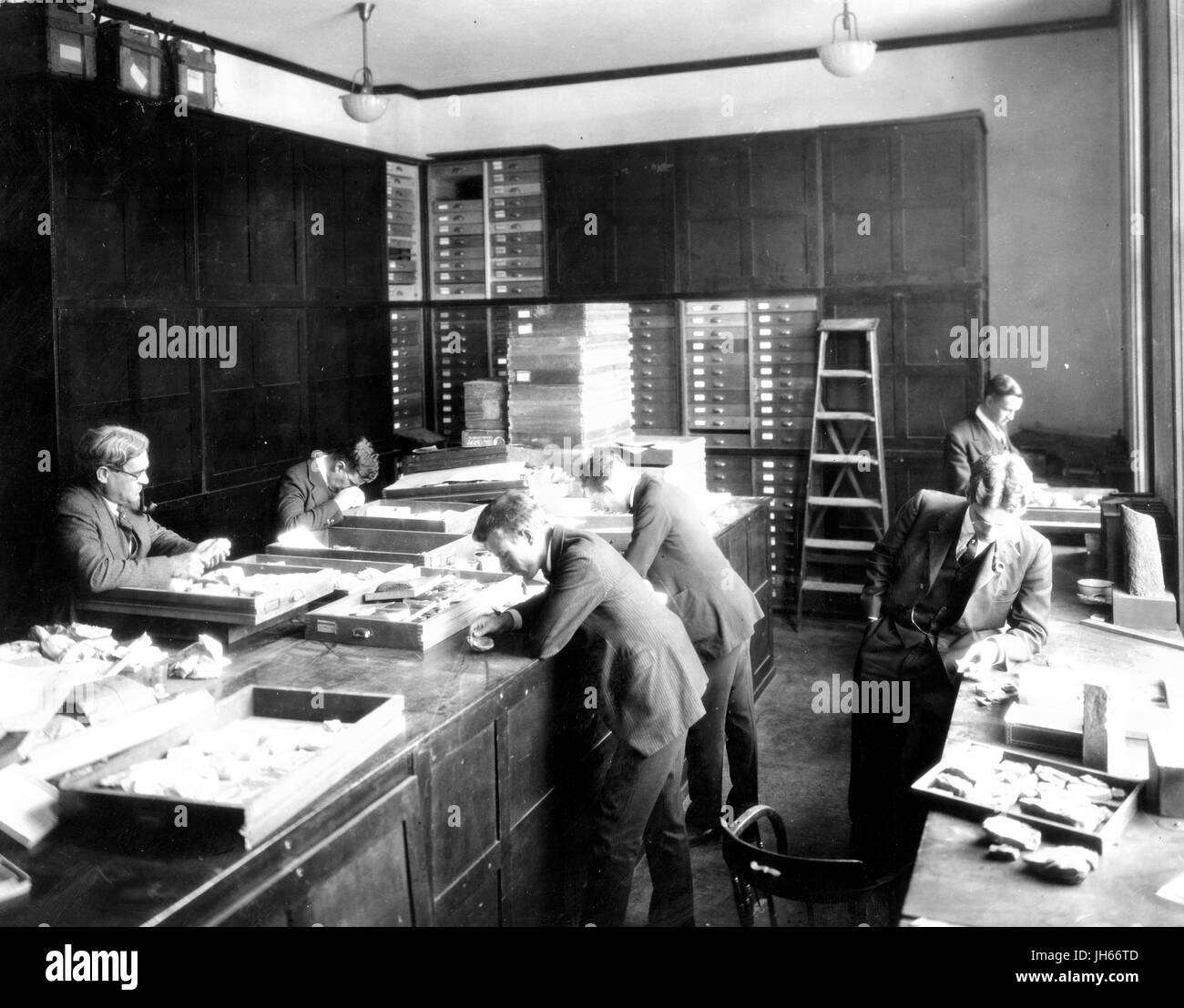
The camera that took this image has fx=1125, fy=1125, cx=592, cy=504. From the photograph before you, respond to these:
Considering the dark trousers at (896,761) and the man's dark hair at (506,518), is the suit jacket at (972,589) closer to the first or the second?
the dark trousers at (896,761)

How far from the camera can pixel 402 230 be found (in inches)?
Result: 326

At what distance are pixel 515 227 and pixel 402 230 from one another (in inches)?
34.7

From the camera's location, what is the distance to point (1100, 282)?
7152 mm

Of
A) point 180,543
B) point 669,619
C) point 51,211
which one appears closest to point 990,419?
point 669,619

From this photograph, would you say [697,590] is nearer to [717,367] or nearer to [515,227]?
[717,367]

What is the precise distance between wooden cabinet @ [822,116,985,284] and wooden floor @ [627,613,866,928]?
2.32 m

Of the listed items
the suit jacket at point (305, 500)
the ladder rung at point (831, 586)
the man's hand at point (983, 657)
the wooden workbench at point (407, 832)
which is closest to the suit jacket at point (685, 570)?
the wooden workbench at point (407, 832)

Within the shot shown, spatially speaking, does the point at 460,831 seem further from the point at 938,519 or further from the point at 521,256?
the point at 521,256

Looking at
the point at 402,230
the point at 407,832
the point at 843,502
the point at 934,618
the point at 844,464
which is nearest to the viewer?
the point at 407,832

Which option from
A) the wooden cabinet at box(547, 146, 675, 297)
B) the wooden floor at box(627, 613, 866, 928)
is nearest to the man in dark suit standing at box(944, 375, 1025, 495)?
the wooden floor at box(627, 613, 866, 928)

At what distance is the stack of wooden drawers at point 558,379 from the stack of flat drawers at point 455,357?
1.45 meters

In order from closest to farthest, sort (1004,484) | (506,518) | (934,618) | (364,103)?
1. (506,518)
2. (1004,484)
3. (934,618)
4. (364,103)

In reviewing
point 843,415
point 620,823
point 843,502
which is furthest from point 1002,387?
point 620,823

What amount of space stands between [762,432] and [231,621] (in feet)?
15.1
